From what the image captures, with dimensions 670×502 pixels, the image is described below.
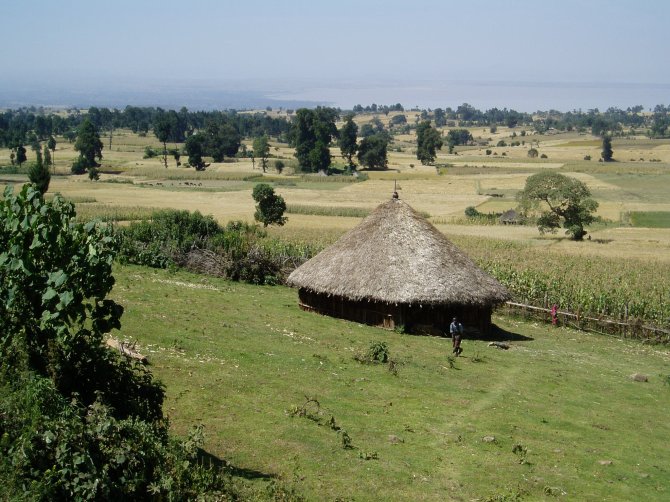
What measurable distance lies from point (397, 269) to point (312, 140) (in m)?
117

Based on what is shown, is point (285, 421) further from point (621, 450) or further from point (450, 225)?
point (450, 225)

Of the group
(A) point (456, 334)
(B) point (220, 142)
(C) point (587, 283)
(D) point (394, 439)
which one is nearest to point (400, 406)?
(D) point (394, 439)

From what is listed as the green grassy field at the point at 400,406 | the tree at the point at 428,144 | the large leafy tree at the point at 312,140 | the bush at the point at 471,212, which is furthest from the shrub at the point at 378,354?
the tree at the point at 428,144

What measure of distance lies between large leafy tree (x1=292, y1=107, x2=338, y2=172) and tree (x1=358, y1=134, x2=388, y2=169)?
6.91 meters

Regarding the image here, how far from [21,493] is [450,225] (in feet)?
214

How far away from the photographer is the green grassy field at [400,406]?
14547 millimetres

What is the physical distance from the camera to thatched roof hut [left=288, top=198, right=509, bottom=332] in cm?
2825

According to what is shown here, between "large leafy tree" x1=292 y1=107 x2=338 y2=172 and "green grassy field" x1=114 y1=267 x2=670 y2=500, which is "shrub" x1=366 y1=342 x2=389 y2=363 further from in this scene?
"large leafy tree" x1=292 y1=107 x2=338 y2=172

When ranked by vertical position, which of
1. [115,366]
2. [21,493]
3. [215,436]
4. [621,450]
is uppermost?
[115,366]

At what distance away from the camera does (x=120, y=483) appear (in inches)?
433

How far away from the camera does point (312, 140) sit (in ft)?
472

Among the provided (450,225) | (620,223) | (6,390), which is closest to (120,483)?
(6,390)

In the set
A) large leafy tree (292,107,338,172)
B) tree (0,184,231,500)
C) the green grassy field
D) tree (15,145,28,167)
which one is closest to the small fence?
the green grassy field

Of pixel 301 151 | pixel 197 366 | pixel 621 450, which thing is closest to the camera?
pixel 621 450
